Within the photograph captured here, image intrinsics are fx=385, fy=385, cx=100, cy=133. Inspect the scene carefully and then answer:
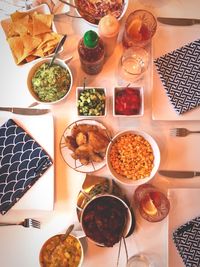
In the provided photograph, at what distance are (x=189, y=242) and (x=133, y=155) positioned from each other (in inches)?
12.9

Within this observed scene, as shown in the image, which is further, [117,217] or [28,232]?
[28,232]

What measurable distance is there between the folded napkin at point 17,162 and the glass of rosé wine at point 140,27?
452 mm

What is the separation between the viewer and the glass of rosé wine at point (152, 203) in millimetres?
1197

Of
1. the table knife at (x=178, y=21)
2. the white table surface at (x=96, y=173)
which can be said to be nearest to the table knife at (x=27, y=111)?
the white table surface at (x=96, y=173)

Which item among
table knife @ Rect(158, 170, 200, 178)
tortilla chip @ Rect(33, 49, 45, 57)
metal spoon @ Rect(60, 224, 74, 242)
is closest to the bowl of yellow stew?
metal spoon @ Rect(60, 224, 74, 242)

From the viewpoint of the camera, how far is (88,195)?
122cm

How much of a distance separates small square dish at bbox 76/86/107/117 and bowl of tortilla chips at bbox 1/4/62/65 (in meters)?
0.17

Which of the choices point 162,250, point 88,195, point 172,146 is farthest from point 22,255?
point 172,146

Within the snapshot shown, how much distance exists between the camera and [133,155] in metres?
1.21

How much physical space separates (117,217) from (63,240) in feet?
0.65

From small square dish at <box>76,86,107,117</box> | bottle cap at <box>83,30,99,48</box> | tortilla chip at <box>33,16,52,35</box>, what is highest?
tortilla chip at <box>33,16,52,35</box>

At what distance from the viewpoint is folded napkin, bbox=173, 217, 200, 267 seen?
1207mm

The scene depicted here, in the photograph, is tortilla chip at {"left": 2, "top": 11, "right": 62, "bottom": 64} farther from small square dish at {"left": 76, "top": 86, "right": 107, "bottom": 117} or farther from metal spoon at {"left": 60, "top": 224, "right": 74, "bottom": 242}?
metal spoon at {"left": 60, "top": 224, "right": 74, "bottom": 242}

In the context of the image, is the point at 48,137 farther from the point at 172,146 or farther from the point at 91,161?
the point at 172,146
